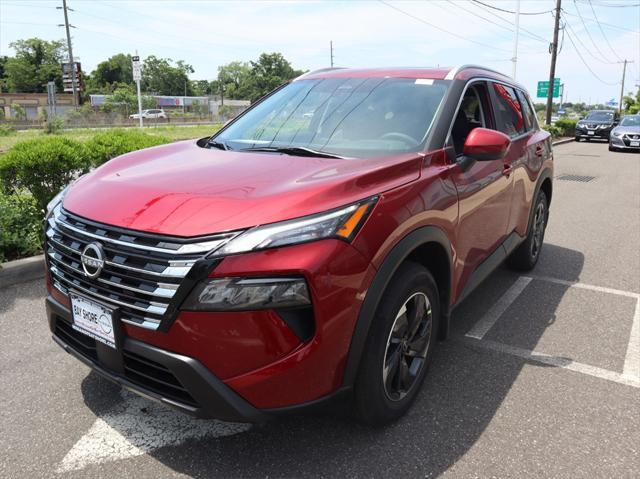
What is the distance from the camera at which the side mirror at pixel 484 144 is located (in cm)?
285

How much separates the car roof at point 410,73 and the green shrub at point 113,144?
2826 mm

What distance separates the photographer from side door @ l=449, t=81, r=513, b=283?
2990 mm

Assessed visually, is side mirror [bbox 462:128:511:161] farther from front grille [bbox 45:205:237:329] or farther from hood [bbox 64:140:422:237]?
front grille [bbox 45:205:237:329]

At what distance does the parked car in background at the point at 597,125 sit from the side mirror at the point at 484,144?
23.6m

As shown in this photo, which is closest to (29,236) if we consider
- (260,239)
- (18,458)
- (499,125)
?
(18,458)

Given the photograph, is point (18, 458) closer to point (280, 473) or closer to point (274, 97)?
point (280, 473)

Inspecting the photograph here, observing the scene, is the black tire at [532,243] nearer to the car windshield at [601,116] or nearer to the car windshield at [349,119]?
the car windshield at [349,119]

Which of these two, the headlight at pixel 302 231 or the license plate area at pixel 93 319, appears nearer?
the headlight at pixel 302 231

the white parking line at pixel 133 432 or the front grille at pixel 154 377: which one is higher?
the front grille at pixel 154 377

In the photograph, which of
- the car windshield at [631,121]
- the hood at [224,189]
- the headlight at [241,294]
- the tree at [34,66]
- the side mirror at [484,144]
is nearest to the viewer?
the headlight at [241,294]

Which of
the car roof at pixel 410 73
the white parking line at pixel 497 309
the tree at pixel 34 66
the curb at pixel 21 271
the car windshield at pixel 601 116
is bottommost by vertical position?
the white parking line at pixel 497 309

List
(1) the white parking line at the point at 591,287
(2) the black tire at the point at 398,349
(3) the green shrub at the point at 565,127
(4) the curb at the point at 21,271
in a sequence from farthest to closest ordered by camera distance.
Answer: (3) the green shrub at the point at 565,127 → (1) the white parking line at the point at 591,287 → (4) the curb at the point at 21,271 → (2) the black tire at the point at 398,349

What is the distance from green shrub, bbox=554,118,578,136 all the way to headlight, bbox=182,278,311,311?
2708 cm

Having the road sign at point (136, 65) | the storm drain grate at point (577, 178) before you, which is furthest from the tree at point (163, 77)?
the storm drain grate at point (577, 178)
